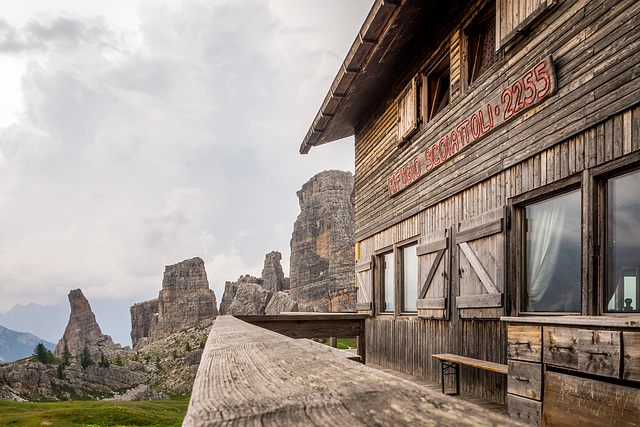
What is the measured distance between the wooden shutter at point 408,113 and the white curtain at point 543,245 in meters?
3.95

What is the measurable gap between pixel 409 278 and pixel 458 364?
9.29 ft

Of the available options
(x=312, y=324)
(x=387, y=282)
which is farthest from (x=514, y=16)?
(x=312, y=324)

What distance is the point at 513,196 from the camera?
19.0ft

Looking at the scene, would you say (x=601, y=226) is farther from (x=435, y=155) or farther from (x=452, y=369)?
(x=435, y=155)

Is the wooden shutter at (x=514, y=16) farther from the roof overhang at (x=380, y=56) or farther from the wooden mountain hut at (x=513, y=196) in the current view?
the roof overhang at (x=380, y=56)

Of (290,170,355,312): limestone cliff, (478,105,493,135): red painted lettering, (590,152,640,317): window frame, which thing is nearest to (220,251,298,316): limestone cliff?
(290,170,355,312): limestone cliff

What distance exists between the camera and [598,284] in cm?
432

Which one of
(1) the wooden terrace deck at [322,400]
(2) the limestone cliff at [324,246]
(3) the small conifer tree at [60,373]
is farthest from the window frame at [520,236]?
(3) the small conifer tree at [60,373]

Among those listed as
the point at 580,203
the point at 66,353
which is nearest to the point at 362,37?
the point at 580,203

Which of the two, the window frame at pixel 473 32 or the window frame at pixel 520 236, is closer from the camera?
the window frame at pixel 520 236

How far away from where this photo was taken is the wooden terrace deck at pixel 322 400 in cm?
80

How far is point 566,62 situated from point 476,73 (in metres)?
2.30

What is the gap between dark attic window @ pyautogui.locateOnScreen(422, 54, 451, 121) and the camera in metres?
8.52

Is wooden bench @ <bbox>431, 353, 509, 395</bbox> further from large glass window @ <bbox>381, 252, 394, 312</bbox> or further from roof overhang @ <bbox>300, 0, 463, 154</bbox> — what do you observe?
roof overhang @ <bbox>300, 0, 463, 154</bbox>
